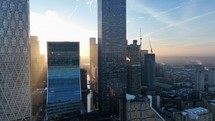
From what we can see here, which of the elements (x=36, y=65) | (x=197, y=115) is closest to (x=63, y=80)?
(x=197, y=115)

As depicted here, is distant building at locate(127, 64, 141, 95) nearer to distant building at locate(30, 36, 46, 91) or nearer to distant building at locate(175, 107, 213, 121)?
distant building at locate(175, 107, 213, 121)

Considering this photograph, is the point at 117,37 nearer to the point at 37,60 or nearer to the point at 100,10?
the point at 100,10

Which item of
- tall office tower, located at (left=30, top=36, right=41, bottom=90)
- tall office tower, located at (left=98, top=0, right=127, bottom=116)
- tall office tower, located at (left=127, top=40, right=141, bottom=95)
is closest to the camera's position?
tall office tower, located at (left=98, top=0, right=127, bottom=116)

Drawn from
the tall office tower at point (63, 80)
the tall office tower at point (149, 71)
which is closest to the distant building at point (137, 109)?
the tall office tower at point (63, 80)

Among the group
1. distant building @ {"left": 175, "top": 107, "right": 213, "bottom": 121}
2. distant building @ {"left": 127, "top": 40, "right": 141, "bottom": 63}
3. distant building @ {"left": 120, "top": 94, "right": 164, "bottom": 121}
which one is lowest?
distant building @ {"left": 175, "top": 107, "right": 213, "bottom": 121}

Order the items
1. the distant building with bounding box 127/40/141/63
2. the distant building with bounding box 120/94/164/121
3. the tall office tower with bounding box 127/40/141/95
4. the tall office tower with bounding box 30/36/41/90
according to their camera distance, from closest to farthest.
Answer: the distant building with bounding box 120/94/164/121, the tall office tower with bounding box 127/40/141/95, the distant building with bounding box 127/40/141/63, the tall office tower with bounding box 30/36/41/90

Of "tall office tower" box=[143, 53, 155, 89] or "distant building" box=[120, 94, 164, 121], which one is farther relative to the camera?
"tall office tower" box=[143, 53, 155, 89]

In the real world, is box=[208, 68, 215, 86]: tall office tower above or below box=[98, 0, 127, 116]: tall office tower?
below

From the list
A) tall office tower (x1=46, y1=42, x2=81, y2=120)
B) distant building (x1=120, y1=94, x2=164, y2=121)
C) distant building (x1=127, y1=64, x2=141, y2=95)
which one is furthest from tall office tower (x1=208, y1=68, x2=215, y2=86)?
distant building (x1=120, y1=94, x2=164, y2=121)
